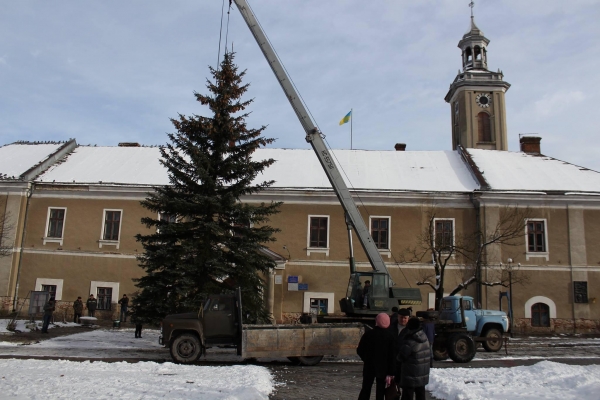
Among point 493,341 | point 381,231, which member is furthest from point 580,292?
point 493,341

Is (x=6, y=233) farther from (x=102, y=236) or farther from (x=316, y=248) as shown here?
(x=316, y=248)

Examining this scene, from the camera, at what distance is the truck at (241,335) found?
13227 mm

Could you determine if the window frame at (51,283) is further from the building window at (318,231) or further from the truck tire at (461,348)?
the truck tire at (461,348)

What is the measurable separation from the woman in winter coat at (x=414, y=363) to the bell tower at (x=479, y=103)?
2991 centimetres

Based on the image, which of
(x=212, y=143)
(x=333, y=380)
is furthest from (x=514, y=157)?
(x=333, y=380)

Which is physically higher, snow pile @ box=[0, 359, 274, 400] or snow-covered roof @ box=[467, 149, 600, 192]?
snow-covered roof @ box=[467, 149, 600, 192]

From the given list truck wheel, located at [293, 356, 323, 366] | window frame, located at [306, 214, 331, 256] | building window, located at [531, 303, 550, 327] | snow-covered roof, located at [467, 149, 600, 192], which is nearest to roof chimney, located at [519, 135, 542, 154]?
snow-covered roof, located at [467, 149, 600, 192]

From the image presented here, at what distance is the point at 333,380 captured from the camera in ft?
37.3

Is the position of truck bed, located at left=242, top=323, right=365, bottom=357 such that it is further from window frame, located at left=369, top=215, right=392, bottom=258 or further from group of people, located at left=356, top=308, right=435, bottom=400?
window frame, located at left=369, top=215, right=392, bottom=258

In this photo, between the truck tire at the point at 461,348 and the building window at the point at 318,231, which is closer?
the truck tire at the point at 461,348

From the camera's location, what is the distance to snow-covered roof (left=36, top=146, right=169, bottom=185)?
87.2 feet

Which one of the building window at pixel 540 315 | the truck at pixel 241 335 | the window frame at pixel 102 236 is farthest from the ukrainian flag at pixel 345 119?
the truck at pixel 241 335

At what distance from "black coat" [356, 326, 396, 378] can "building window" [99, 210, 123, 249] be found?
20.9 metres

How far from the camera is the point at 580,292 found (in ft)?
78.5
